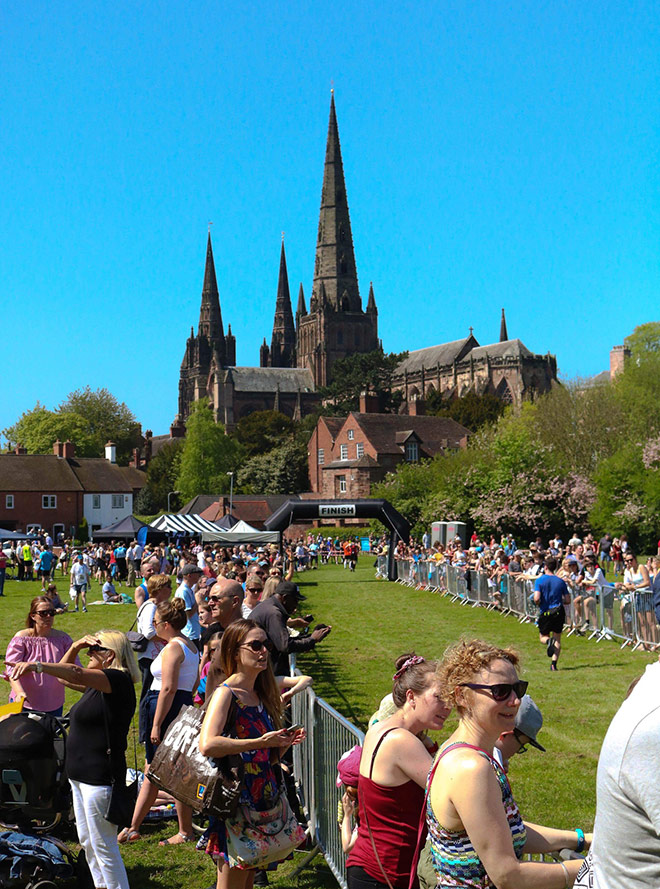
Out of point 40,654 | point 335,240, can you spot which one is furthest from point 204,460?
point 40,654

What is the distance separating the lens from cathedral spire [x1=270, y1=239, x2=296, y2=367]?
176 meters

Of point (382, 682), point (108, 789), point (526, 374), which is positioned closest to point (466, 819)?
point (108, 789)

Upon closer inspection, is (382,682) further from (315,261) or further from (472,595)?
(315,261)

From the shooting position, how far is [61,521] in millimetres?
71625

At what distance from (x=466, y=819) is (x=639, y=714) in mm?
764

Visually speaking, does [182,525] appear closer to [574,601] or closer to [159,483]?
[574,601]

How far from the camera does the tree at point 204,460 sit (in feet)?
335

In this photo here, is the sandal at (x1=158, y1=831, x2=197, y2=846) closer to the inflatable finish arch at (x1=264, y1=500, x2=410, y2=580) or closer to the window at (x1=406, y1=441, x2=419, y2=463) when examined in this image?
the inflatable finish arch at (x1=264, y1=500, x2=410, y2=580)

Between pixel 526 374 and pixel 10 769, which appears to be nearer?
pixel 10 769

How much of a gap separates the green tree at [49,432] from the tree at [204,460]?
1105 centimetres

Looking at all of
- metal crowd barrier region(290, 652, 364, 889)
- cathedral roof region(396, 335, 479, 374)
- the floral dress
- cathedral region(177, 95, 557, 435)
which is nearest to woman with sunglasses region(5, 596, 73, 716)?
metal crowd barrier region(290, 652, 364, 889)

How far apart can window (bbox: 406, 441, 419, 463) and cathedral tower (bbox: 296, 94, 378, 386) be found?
250 ft

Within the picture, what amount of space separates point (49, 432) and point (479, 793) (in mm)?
106678

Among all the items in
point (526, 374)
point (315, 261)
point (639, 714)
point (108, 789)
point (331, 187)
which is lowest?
point (108, 789)
